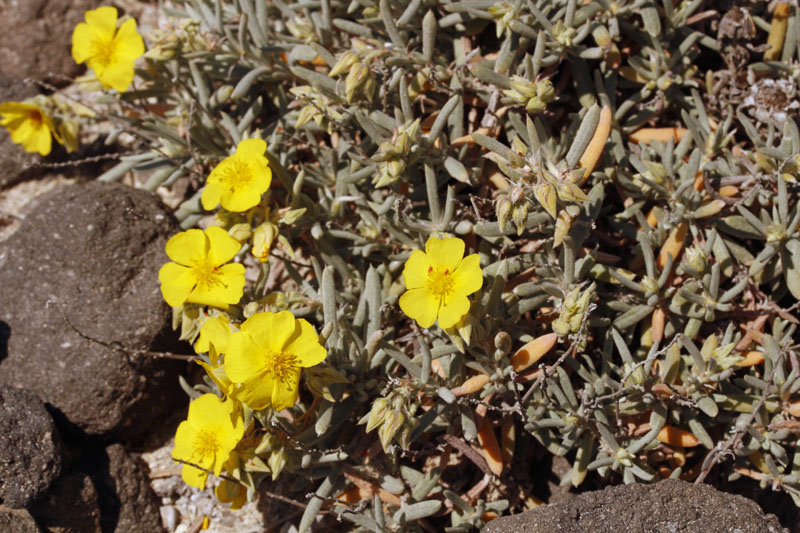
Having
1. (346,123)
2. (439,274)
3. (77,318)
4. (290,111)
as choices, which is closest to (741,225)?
(439,274)

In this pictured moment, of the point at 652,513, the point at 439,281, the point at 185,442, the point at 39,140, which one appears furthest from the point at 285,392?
the point at 39,140

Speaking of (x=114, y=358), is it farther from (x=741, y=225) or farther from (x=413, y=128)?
(x=741, y=225)

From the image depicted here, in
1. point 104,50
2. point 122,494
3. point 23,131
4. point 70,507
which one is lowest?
point 122,494

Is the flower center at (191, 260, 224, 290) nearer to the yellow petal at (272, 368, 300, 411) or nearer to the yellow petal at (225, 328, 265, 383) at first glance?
the yellow petal at (225, 328, 265, 383)

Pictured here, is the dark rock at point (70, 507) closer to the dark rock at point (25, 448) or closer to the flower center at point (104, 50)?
the dark rock at point (25, 448)

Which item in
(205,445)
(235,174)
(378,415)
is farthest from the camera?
(235,174)

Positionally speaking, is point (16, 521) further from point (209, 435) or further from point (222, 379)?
point (222, 379)
